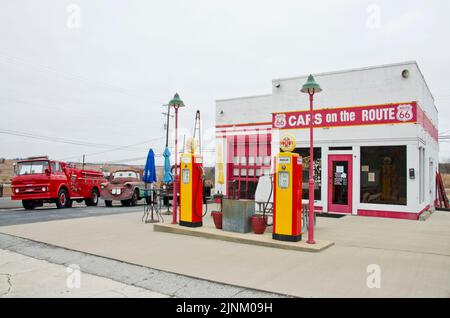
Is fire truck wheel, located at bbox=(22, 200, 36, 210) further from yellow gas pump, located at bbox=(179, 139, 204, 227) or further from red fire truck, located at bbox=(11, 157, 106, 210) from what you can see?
yellow gas pump, located at bbox=(179, 139, 204, 227)

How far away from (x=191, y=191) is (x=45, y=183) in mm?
8749

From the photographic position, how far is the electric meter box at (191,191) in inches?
351

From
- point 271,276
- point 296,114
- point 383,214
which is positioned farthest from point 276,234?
point 296,114

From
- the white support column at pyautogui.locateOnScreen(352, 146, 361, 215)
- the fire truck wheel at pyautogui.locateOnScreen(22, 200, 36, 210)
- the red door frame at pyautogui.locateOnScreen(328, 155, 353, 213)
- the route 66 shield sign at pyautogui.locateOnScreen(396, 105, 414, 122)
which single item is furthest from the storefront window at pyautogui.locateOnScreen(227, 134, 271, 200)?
the fire truck wheel at pyautogui.locateOnScreen(22, 200, 36, 210)

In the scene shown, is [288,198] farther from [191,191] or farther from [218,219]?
[191,191]

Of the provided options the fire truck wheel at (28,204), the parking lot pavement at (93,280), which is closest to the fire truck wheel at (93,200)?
the fire truck wheel at (28,204)

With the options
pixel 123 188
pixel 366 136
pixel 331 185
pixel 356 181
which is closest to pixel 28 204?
pixel 123 188

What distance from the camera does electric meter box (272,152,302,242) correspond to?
720cm

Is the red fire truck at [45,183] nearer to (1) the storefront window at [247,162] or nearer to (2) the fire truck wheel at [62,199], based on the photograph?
(2) the fire truck wheel at [62,199]

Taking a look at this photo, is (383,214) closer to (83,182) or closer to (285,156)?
(285,156)

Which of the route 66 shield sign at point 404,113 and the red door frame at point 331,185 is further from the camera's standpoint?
the red door frame at point 331,185

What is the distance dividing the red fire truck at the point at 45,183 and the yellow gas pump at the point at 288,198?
11087mm
